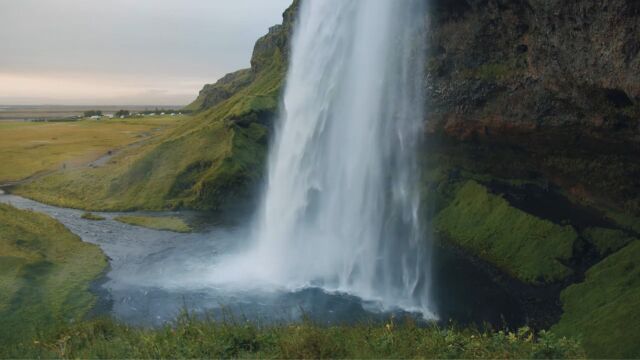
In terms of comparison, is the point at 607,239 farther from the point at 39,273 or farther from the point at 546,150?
the point at 39,273

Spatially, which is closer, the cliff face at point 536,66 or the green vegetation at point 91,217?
the cliff face at point 536,66

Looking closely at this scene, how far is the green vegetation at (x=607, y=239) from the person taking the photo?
27.7 meters

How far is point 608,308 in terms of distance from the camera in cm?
2144

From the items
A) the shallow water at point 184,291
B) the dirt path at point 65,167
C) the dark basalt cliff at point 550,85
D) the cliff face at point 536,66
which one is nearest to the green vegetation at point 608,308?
the dark basalt cliff at point 550,85

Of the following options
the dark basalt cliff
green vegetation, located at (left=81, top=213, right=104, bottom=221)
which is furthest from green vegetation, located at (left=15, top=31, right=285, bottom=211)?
the dark basalt cliff

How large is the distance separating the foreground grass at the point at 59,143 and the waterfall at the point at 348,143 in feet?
127

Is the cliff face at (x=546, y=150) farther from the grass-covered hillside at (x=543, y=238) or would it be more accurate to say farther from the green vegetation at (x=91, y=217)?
the green vegetation at (x=91, y=217)

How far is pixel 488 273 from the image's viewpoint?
30.0 m

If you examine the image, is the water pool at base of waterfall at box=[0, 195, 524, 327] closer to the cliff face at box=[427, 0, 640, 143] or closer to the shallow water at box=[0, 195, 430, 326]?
the shallow water at box=[0, 195, 430, 326]

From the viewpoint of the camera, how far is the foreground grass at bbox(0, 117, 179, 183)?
65.1 meters

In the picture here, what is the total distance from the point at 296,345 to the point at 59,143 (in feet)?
271

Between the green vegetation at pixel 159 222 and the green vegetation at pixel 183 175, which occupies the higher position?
the green vegetation at pixel 183 175

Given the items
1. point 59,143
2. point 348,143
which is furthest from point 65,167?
point 348,143

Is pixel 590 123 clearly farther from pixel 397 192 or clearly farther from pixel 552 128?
pixel 397 192
